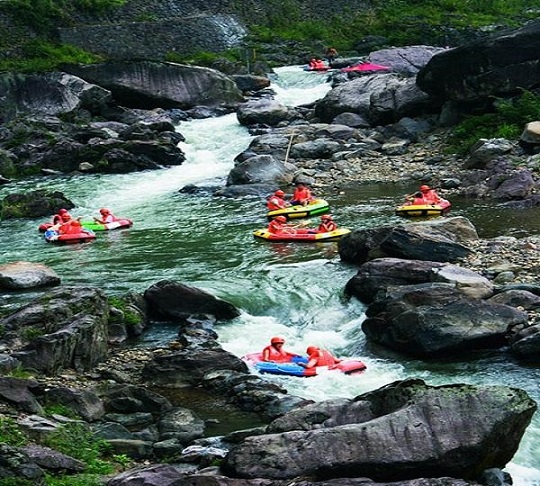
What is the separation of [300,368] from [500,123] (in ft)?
63.2

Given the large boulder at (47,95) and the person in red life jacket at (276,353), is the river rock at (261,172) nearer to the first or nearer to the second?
the large boulder at (47,95)

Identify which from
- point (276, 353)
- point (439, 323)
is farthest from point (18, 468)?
point (439, 323)

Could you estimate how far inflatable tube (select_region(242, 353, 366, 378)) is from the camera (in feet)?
46.5

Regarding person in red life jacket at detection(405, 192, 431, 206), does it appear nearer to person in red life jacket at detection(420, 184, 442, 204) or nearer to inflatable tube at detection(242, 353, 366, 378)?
person in red life jacket at detection(420, 184, 442, 204)

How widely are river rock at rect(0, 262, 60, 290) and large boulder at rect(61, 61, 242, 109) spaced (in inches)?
854

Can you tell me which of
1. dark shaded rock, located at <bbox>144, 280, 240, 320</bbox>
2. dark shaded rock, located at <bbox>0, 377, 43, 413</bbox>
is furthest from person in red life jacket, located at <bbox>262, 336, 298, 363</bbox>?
dark shaded rock, located at <bbox>0, 377, 43, 413</bbox>

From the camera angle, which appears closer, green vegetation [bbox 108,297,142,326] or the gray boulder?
green vegetation [bbox 108,297,142,326]

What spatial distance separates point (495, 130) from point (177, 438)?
876 inches

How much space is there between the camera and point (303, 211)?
24891mm

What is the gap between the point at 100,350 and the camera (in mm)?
14867

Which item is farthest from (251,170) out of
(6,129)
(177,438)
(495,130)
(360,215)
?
(177,438)

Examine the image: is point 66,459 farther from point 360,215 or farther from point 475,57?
point 475,57

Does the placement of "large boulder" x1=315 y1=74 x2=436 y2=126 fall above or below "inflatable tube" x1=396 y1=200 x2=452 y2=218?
above

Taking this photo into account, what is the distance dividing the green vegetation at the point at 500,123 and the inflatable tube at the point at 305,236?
9943 mm
